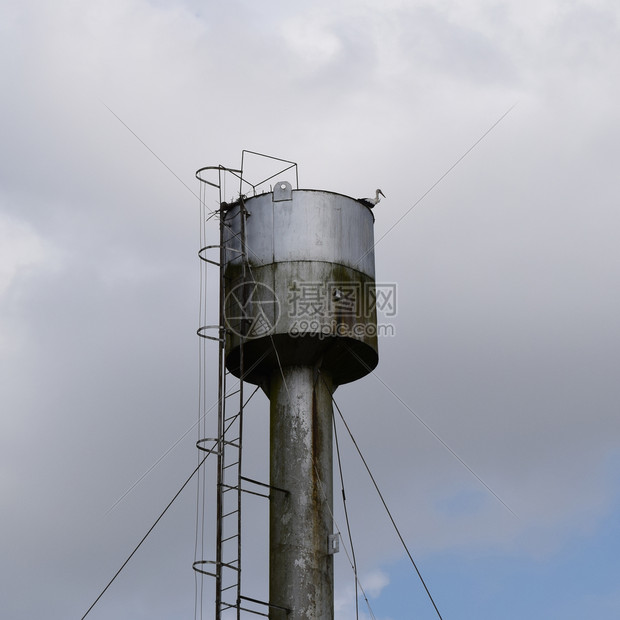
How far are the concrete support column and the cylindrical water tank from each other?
0.76m

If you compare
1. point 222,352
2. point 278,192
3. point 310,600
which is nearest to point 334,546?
point 310,600

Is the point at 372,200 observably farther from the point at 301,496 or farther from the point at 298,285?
the point at 301,496

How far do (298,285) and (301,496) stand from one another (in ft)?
15.7

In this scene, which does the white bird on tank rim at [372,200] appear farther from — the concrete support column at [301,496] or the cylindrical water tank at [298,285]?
the concrete support column at [301,496]

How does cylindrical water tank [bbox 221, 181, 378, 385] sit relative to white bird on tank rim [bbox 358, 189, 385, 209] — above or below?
below

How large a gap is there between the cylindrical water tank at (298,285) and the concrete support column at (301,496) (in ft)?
2.48

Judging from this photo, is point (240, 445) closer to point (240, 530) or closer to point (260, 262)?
point (240, 530)

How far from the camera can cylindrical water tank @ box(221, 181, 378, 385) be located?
92.0 feet

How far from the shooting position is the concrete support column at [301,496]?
26.9 metres

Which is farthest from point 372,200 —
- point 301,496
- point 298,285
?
point 301,496

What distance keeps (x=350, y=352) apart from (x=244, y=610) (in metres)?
6.41

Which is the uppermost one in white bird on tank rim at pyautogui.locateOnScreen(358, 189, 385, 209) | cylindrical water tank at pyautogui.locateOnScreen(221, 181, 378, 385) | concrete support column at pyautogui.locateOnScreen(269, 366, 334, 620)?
white bird on tank rim at pyautogui.locateOnScreen(358, 189, 385, 209)

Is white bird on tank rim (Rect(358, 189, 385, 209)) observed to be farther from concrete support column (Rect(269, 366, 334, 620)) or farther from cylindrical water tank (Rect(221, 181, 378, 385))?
concrete support column (Rect(269, 366, 334, 620))

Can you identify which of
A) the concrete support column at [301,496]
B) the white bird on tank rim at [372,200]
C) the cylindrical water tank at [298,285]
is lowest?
the concrete support column at [301,496]
